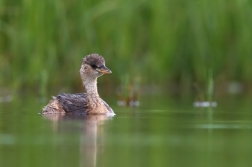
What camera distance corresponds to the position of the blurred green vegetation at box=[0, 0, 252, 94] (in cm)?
1627

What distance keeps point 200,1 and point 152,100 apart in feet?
7.01

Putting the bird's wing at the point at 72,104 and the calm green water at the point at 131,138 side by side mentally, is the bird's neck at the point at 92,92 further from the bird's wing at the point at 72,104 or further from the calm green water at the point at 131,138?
the calm green water at the point at 131,138

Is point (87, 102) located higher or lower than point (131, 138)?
higher

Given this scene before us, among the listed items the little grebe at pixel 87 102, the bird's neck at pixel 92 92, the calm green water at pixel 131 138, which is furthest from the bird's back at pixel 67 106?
the calm green water at pixel 131 138

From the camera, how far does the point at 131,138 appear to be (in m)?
9.15

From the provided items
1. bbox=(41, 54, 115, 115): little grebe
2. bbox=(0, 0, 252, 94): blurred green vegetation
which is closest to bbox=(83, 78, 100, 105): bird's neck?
bbox=(41, 54, 115, 115): little grebe

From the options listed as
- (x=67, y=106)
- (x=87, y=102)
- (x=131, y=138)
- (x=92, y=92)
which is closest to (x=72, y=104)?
(x=67, y=106)

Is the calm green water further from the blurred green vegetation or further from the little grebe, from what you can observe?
the blurred green vegetation

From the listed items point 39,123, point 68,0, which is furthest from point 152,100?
point 39,123

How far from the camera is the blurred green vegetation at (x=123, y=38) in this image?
16.3m

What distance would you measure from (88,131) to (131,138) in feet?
2.50

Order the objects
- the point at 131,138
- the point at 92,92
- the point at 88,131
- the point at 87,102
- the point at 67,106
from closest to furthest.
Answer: the point at 131,138 < the point at 88,131 < the point at 67,106 < the point at 87,102 < the point at 92,92

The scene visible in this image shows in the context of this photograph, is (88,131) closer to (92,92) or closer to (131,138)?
(131,138)

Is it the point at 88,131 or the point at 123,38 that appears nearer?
the point at 88,131
